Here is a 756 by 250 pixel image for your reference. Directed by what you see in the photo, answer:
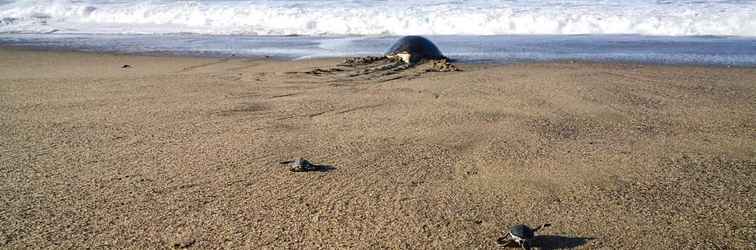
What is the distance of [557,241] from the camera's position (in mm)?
2105

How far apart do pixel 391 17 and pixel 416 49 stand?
231 inches

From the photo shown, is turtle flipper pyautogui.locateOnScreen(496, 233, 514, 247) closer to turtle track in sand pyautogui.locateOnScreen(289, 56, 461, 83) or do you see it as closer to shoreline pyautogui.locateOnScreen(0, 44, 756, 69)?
turtle track in sand pyautogui.locateOnScreen(289, 56, 461, 83)

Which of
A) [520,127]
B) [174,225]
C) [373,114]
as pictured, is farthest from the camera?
[373,114]

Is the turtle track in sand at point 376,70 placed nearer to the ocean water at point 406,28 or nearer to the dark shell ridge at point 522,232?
the ocean water at point 406,28

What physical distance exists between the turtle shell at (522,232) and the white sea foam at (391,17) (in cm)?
1004

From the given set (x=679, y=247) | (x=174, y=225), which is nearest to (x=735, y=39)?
(x=679, y=247)

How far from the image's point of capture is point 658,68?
660cm

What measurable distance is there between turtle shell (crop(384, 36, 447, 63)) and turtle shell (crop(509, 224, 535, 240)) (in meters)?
5.14

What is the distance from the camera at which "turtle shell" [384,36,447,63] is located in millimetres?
7199

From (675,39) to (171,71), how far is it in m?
7.83

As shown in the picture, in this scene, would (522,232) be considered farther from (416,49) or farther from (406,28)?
(406,28)

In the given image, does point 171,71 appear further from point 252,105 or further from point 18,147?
point 18,147

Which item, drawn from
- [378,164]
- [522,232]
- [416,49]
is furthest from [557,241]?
[416,49]

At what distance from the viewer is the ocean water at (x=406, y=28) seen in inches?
341
